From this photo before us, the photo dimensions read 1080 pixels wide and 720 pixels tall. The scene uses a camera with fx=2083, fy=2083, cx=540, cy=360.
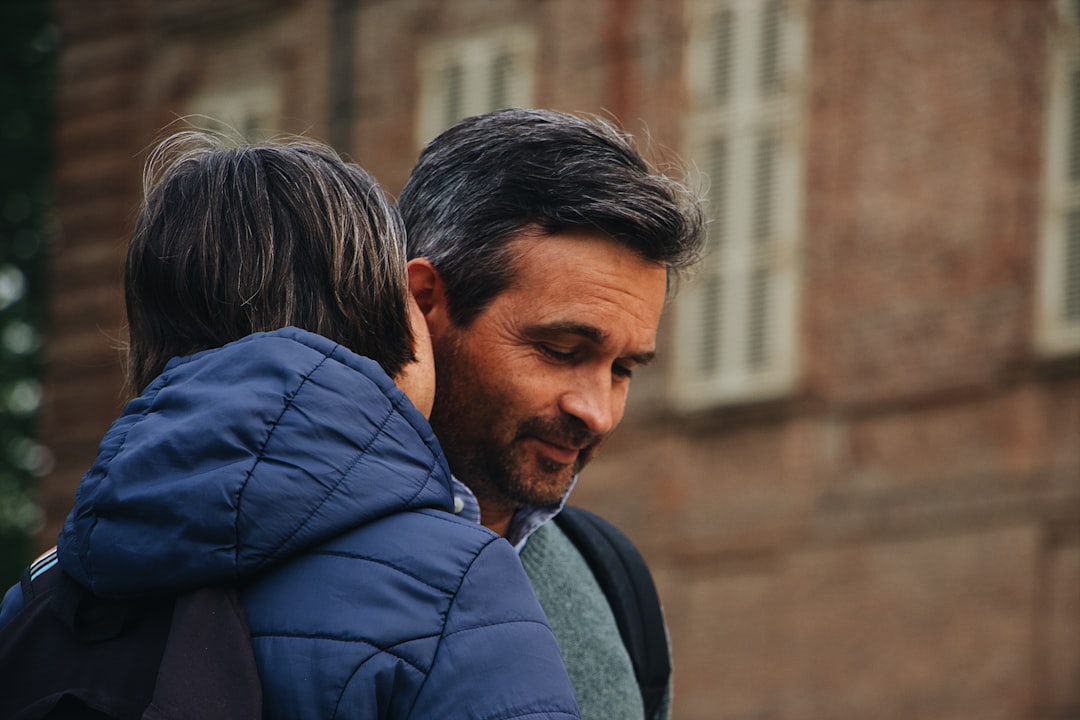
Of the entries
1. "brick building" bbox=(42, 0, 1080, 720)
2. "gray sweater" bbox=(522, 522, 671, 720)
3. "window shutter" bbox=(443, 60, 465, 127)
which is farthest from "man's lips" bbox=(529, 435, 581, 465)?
"window shutter" bbox=(443, 60, 465, 127)

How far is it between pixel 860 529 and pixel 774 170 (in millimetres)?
2094

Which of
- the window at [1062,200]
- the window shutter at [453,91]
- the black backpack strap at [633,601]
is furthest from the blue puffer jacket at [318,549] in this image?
the window shutter at [453,91]

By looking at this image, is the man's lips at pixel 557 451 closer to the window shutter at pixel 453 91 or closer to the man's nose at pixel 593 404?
the man's nose at pixel 593 404

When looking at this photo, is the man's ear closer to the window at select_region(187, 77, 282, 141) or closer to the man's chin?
the man's chin

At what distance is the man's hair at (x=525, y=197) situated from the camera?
9.89 ft

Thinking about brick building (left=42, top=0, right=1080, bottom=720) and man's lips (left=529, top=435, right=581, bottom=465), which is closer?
man's lips (left=529, top=435, right=581, bottom=465)

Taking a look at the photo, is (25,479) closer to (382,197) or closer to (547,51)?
(547,51)

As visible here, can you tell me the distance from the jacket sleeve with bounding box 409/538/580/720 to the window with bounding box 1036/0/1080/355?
8.85 m

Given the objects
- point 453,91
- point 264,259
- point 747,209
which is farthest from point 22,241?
point 264,259

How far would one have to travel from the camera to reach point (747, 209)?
38.4ft

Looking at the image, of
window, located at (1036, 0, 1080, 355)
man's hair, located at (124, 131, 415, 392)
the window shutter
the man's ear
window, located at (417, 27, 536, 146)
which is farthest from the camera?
the window shutter

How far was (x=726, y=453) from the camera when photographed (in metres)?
11.6

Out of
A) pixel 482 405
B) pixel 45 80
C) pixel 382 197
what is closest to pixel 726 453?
pixel 45 80

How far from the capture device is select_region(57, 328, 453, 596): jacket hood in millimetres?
1845
